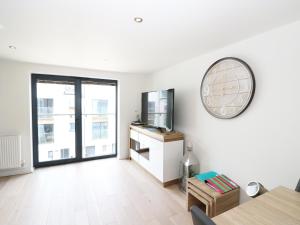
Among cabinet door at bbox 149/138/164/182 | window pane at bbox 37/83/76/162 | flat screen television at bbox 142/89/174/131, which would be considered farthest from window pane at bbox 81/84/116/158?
cabinet door at bbox 149/138/164/182

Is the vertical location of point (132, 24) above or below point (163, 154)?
above

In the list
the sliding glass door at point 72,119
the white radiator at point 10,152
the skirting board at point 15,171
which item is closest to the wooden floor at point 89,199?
the skirting board at point 15,171

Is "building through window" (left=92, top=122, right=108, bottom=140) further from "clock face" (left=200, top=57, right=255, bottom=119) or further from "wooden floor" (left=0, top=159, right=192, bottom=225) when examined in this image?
"clock face" (left=200, top=57, right=255, bottom=119)

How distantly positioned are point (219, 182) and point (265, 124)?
88 centimetres

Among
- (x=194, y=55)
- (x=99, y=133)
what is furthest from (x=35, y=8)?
(x=99, y=133)

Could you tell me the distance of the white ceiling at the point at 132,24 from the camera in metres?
1.34

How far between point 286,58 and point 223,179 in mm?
1559

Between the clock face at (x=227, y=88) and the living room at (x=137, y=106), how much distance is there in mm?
16

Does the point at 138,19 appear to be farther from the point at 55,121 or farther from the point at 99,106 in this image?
the point at 55,121

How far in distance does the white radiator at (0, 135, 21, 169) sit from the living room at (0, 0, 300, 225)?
0.02m

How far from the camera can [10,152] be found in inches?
119

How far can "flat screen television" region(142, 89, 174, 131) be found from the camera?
Result: 285 centimetres

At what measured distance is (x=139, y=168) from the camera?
3.56 meters

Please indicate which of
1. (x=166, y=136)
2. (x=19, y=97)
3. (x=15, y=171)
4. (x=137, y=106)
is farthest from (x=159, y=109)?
(x=15, y=171)
